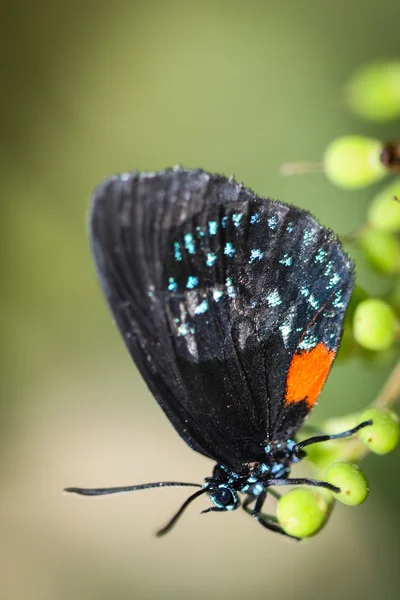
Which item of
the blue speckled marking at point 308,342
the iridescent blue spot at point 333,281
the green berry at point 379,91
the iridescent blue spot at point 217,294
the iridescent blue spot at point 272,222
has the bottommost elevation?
the blue speckled marking at point 308,342

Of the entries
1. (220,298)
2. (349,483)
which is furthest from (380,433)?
(220,298)

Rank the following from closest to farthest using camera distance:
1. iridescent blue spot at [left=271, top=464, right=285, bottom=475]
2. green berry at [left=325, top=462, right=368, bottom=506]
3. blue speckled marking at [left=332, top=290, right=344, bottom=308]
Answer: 1. green berry at [left=325, top=462, right=368, bottom=506]
2. blue speckled marking at [left=332, top=290, right=344, bottom=308]
3. iridescent blue spot at [left=271, top=464, right=285, bottom=475]

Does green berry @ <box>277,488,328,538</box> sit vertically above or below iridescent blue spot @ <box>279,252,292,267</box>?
below

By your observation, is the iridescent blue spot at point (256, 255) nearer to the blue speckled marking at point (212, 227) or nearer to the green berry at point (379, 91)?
→ the blue speckled marking at point (212, 227)

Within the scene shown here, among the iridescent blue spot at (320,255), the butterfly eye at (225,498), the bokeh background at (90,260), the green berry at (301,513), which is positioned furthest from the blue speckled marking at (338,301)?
the bokeh background at (90,260)

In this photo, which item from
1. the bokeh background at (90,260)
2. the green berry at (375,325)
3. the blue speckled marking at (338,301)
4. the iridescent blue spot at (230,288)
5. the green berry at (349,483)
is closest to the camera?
the green berry at (349,483)

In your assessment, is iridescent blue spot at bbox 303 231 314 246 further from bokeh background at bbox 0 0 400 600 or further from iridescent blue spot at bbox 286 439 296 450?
bokeh background at bbox 0 0 400 600

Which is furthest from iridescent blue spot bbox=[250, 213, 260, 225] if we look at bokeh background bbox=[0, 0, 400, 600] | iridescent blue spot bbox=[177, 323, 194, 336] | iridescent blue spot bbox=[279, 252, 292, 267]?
bokeh background bbox=[0, 0, 400, 600]
